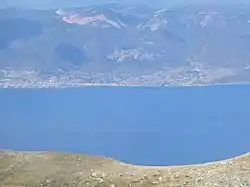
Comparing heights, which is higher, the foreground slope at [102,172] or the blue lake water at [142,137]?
the blue lake water at [142,137]

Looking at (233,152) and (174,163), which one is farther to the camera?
(233,152)

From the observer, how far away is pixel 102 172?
36281 millimetres

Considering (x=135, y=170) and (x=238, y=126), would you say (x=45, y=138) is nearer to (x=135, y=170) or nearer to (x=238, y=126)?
(x=238, y=126)

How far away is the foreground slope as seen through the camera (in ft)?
100

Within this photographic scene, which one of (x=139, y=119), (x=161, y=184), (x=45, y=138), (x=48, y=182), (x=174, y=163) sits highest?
(x=139, y=119)

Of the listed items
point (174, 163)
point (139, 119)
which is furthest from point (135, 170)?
point (139, 119)

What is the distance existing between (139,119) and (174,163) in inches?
2875

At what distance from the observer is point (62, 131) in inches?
6826

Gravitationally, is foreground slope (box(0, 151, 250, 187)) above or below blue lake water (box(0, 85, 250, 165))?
below

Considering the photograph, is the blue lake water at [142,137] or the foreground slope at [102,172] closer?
the foreground slope at [102,172]

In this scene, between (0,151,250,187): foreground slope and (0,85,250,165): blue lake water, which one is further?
(0,85,250,165): blue lake water

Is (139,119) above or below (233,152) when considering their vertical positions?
above

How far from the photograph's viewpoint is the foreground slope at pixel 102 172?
30.5 m

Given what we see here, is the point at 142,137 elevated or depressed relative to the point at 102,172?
elevated
